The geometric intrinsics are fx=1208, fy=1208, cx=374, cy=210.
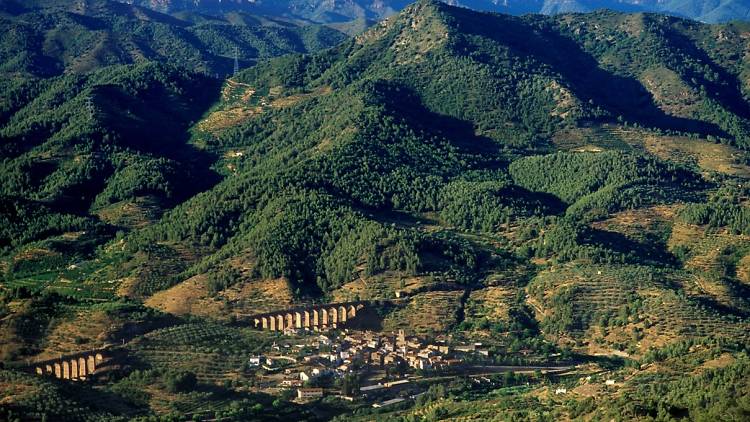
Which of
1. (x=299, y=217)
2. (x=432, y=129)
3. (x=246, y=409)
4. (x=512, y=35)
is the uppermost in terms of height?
(x=512, y=35)

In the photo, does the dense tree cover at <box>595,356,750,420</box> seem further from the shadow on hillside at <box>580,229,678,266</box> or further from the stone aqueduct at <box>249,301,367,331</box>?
the shadow on hillside at <box>580,229,678,266</box>

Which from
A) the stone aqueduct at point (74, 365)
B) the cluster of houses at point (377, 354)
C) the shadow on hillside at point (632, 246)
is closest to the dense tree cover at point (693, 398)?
the cluster of houses at point (377, 354)

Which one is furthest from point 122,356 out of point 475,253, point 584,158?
point 584,158

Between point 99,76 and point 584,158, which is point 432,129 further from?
point 99,76

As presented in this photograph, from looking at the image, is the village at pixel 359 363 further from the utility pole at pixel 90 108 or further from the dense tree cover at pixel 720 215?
the utility pole at pixel 90 108

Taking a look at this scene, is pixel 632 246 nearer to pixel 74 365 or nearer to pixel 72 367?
pixel 74 365

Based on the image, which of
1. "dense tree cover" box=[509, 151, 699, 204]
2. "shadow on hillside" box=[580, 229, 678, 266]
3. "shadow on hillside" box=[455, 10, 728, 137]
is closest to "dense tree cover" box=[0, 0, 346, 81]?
"shadow on hillside" box=[455, 10, 728, 137]
